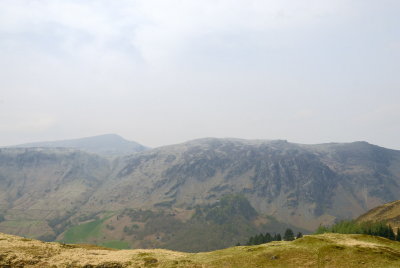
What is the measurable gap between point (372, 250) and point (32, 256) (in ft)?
211

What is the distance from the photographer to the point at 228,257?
59719 millimetres

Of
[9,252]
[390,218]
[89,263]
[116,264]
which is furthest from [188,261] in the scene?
[390,218]

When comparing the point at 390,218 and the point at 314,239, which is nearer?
the point at 314,239

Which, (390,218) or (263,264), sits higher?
(263,264)

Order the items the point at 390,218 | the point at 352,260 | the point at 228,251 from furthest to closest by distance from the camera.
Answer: the point at 390,218 < the point at 228,251 < the point at 352,260

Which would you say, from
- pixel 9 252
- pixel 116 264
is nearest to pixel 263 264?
pixel 116 264

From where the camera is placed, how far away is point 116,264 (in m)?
54.5

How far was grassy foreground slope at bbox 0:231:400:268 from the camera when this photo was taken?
174 ft

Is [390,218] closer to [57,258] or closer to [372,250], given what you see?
[372,250]

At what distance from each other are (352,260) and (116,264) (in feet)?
140

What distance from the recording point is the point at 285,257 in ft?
188

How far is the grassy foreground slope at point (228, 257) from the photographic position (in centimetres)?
5316

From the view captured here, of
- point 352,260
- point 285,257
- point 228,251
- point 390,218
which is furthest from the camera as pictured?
point 390,218

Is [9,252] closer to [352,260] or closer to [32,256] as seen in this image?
[32,256]
